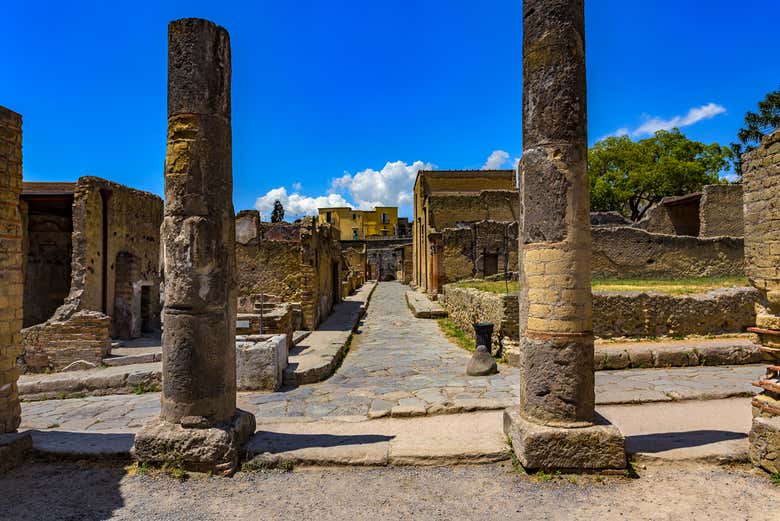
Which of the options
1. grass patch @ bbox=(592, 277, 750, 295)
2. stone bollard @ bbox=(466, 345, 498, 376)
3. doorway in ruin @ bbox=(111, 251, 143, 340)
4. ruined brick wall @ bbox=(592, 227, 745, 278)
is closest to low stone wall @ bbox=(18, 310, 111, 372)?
doorway in ruin @ bbox=(111, 251, 143, 340)

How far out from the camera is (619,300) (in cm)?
924

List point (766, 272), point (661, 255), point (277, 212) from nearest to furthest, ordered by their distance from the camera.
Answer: point (766, 272), point (661, 255), point (277, 212)

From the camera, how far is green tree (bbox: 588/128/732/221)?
113ft

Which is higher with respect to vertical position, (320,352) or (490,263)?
(490,263)

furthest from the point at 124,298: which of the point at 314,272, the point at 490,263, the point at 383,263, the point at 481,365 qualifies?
the point at 383,263

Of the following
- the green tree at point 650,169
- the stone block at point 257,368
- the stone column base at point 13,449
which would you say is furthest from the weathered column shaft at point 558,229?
the green tree at point 650,169

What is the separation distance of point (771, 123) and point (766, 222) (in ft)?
108

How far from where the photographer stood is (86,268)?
40.4 ft

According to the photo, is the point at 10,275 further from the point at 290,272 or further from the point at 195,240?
the point at 290,272

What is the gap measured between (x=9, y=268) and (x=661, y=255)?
2099cm

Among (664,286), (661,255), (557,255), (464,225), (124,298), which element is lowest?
(124,298)

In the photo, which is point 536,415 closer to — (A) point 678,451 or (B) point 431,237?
(A) point 678,451

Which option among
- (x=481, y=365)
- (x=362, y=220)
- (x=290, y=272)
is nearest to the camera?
(x=481, y=365)

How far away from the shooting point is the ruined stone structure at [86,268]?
1075 cm
